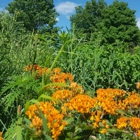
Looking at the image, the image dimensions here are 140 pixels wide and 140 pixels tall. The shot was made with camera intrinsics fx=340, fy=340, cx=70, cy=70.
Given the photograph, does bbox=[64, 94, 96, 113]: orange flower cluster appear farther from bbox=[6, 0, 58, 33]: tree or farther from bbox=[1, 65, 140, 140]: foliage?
bbox=[6, 0, 58, 33]: tree

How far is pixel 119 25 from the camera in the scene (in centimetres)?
3719

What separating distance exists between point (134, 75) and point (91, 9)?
49698mm

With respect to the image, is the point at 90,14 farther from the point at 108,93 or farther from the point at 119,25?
the point at 108,93

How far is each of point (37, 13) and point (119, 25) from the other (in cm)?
A: 1480

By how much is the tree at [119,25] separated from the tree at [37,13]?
9.90 meters

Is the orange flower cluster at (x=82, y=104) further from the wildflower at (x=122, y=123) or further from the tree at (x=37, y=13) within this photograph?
the tree at (x=37, y=13)

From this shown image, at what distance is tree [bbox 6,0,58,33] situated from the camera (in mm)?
45875

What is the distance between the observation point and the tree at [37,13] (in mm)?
45875

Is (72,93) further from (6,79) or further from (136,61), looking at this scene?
(136,61)

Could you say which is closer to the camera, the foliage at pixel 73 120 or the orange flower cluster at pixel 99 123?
the foliage at pixel 73 120

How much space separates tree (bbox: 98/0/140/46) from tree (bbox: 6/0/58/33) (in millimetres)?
9898

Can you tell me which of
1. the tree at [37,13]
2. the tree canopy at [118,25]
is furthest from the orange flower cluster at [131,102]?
the tree at [37,13]

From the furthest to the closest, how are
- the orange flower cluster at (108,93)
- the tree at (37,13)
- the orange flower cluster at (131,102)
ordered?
1. the tree at (37,13)
2. the orange flower cluster at (131,102)
3. the orange flower cluster at (108,93)

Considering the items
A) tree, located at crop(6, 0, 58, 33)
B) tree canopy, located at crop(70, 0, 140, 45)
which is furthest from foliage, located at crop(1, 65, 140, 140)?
tree, located at crop(6, 0, 58, 33)
